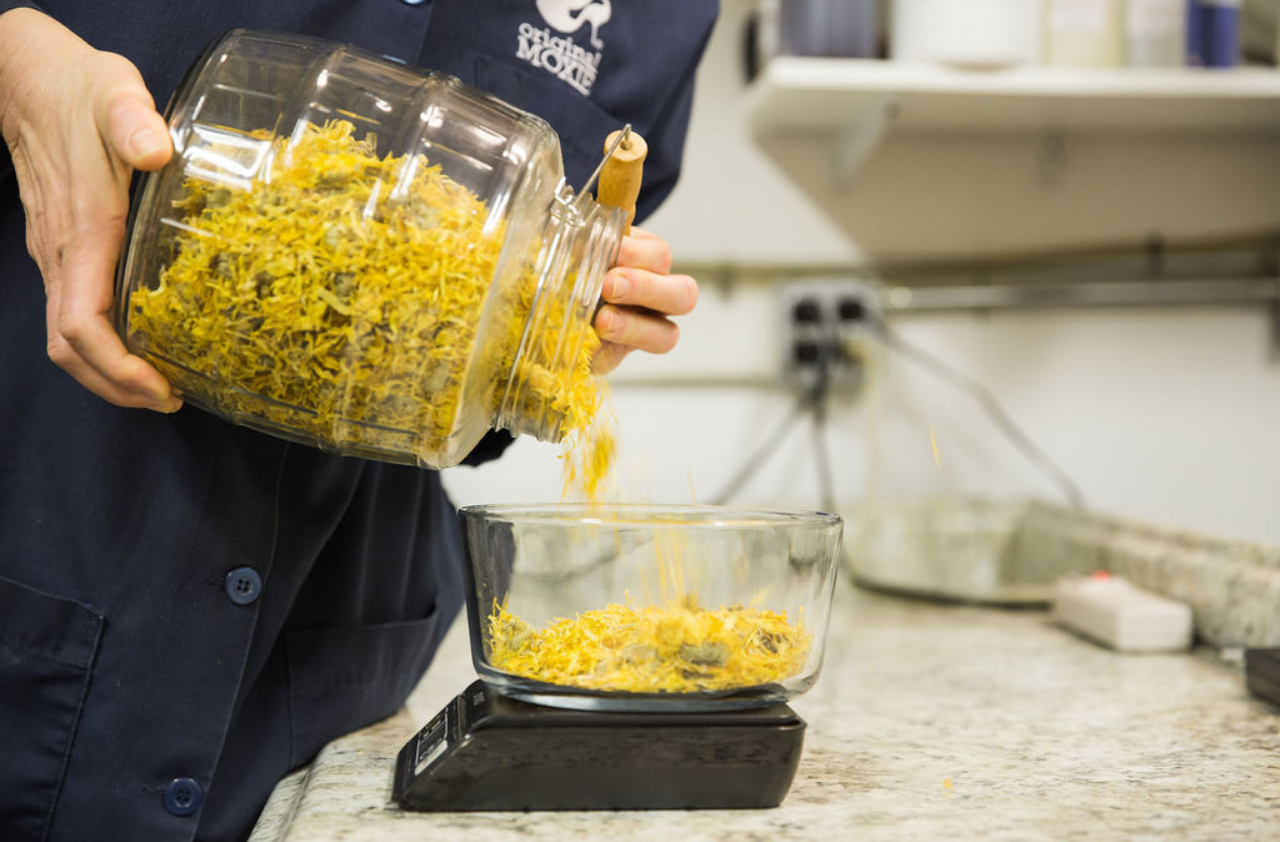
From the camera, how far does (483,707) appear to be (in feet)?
1.72

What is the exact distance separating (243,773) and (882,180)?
100cm

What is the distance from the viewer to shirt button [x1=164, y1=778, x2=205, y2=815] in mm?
631

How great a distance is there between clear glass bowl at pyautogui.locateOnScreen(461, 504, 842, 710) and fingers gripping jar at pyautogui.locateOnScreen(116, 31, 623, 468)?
0.21ft

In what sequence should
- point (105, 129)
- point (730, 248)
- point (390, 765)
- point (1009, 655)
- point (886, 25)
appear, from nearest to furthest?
1. point (105, 129)
2. point (390, 765)
3. point (1009, 655)
4. point (886, 25)
5. point (730, 248)

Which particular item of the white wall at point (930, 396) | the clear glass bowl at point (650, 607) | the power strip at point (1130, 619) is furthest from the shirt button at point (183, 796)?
the power strip at point (1130, 619)

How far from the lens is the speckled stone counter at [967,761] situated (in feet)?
1.71

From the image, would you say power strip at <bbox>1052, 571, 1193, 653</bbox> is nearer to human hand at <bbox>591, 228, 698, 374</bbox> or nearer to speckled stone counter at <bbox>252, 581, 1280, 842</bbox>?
speckled stone counter at <bbox>252, 581, 1280, 842</bbox>

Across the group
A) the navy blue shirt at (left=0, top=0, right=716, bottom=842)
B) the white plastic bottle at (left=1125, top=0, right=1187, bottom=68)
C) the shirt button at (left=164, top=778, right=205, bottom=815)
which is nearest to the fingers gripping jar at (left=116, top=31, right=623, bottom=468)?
the navy blue shirt at (left=0, top=0, right=716, bottom=842)

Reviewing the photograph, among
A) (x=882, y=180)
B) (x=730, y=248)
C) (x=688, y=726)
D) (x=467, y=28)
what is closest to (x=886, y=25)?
(x=882, y=180)

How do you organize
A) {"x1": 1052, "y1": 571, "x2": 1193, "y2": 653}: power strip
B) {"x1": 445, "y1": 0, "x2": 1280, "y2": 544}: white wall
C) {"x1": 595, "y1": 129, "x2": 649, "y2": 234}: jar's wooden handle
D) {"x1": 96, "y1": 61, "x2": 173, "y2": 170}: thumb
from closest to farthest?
{"x1": 96, "y1": 61, "x2": 173, "y2": 170}: thumb
{"x1": 595, "y1": 129, "x2": 649, "y2": 234}: jar's wooden handle
{"x1": 1052, "y1": 571, "x2": 1193, "y2": 653}: power strip
{"x1": 445, "y1": 0, "x2": 1280, "y2": 544}: white wall

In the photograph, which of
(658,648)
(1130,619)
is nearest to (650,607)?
(658,648)

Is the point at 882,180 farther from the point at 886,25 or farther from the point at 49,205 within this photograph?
the point at 49,205

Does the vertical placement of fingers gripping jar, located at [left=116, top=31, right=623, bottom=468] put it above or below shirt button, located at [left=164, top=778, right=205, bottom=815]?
above

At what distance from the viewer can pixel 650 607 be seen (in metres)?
0.52
